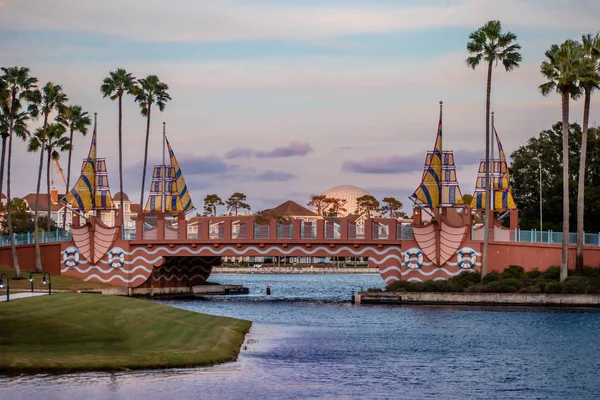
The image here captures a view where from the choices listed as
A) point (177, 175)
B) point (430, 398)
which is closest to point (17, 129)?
point (177, 175)

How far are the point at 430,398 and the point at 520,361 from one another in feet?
52.1

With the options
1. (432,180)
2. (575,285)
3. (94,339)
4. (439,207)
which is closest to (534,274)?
(575,285)

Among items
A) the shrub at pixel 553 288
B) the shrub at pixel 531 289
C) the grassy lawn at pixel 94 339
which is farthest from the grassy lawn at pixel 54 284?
the shrub at pixel 553 288

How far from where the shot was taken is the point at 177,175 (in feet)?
481

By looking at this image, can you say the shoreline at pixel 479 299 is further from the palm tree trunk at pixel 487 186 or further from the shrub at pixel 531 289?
the palm tree trunk at pixel 487 186

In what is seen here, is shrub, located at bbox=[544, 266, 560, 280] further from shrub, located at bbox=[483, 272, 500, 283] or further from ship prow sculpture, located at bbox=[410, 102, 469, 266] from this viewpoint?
ship prow sculpture, located at bbox=[410, 102, 469, 266]

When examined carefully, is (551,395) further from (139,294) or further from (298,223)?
(139,294)

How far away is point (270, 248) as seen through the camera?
407 feet

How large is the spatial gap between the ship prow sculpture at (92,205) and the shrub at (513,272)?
45.1 metres

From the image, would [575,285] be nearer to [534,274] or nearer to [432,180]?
[534,274]

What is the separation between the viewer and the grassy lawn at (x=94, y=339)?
178 feet

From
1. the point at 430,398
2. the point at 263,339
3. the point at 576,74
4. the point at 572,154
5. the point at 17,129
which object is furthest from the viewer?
the point at 572,154

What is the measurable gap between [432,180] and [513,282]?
1741 centimetres

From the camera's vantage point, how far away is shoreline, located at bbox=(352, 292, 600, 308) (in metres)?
100
